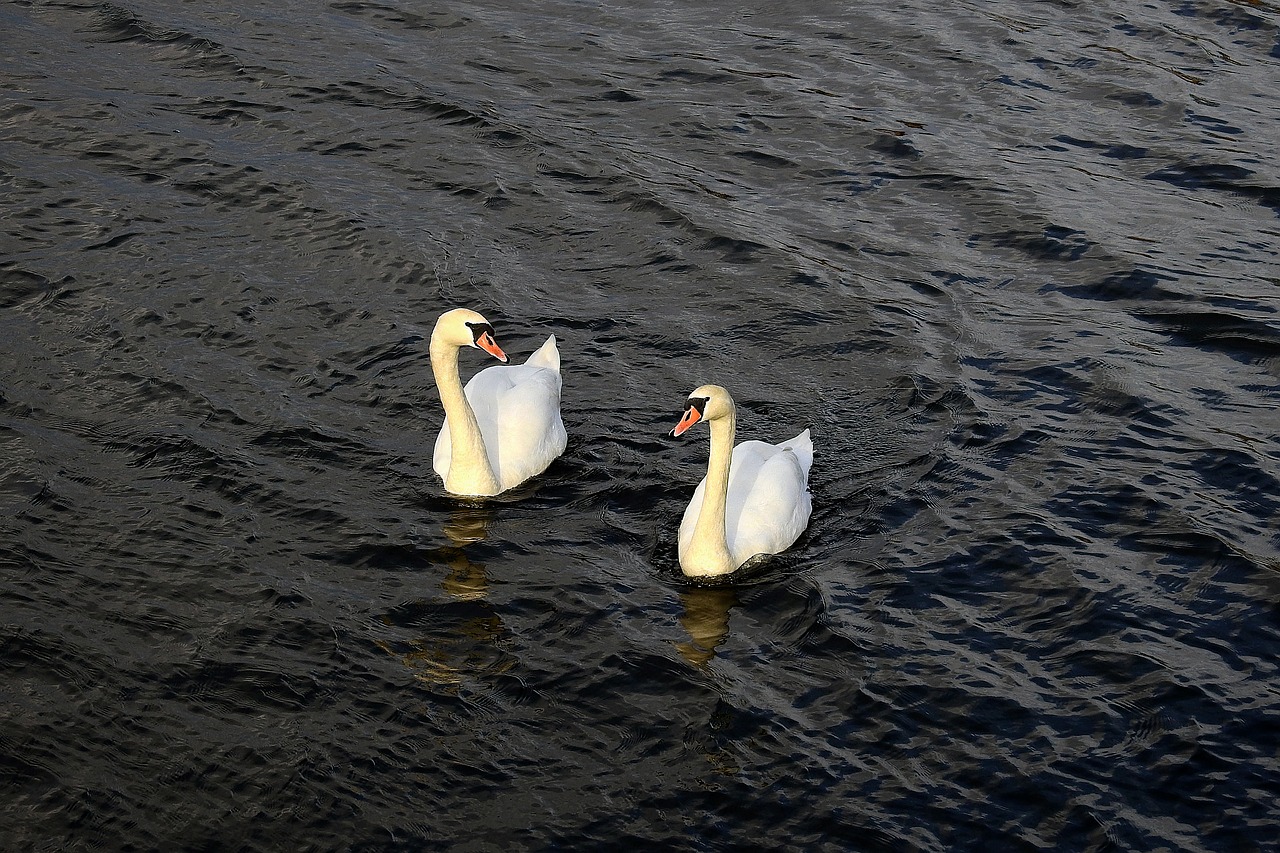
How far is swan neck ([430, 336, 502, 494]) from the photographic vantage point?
11.3 metres

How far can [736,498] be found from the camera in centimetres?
1091

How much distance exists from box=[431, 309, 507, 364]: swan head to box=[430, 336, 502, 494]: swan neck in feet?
0.25

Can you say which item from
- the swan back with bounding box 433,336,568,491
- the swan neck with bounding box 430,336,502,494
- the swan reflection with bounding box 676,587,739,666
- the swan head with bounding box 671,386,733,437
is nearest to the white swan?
the swan head with bounding box 671,386,733,437

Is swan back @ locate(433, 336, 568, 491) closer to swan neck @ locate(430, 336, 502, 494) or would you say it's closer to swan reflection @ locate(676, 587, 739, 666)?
swan neck @ locate(430, 336, 502, 494)

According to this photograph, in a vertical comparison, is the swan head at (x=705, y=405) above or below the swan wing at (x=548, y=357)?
above

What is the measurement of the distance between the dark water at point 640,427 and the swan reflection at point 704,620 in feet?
0.11

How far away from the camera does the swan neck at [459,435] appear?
11.3 m

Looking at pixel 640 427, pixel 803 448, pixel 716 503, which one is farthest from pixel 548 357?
pixel 716 503

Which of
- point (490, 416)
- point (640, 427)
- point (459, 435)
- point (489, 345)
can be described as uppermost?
point (489, 345)

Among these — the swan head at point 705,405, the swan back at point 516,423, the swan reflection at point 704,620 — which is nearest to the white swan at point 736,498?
the swan head at point 705,405

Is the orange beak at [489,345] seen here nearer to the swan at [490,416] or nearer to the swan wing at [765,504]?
the swan at [490,416]

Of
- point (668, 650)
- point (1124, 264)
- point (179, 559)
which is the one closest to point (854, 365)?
point (1124, 264)

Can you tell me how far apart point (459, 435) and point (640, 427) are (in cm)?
Answer: 178

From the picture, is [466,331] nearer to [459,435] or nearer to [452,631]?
[459,435]
